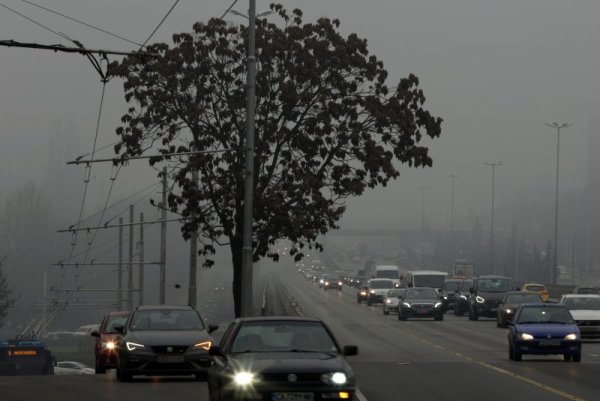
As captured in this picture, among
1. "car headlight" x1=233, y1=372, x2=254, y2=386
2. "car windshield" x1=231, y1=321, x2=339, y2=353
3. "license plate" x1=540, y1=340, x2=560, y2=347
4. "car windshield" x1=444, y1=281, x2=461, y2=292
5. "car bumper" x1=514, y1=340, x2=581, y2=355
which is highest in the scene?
"car windshield" x1=231, y1=321, x2=339, y2=353

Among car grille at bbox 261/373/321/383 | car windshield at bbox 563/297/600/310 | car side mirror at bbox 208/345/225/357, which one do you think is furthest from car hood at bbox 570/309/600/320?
car grille at bbox 261/373/321/383

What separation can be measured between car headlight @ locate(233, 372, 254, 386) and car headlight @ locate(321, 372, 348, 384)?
0.78 meters

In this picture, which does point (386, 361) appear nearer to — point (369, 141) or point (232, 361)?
point (369, 141)

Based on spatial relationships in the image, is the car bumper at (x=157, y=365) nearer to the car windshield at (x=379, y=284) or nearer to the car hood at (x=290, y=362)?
the car hood at (x=290, y=362)

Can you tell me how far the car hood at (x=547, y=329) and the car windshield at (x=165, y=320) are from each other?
31.4 feet

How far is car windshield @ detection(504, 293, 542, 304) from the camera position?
50938 millimetres

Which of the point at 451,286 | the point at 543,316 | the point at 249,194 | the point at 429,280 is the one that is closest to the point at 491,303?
the point at 451,286

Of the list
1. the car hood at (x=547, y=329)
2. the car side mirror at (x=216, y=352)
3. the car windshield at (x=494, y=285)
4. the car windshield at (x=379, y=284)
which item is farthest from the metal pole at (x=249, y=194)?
the car windshield at (x=379, y=284)

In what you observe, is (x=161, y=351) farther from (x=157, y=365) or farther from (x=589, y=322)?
(x=589, y=322)

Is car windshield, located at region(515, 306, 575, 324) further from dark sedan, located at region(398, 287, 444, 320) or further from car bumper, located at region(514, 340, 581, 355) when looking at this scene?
dark sedan, located at region(398, 287, 444, 320)

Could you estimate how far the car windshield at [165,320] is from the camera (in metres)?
24.5

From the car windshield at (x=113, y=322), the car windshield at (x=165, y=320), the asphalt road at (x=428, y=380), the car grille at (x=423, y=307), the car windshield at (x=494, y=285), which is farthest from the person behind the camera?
the car windshield at (x=494, y=285)

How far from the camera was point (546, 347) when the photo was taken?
30.8 m

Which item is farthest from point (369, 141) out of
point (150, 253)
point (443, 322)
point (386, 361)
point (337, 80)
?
point (150, 253)
